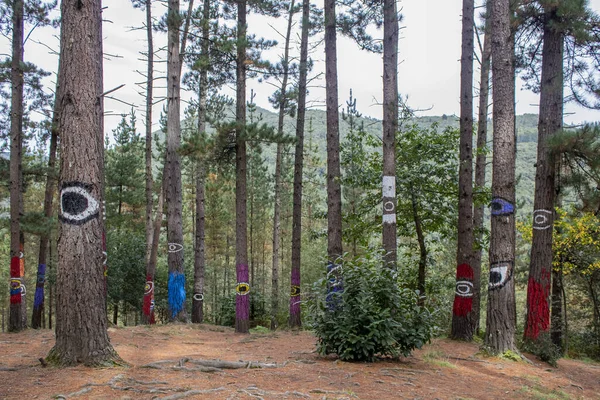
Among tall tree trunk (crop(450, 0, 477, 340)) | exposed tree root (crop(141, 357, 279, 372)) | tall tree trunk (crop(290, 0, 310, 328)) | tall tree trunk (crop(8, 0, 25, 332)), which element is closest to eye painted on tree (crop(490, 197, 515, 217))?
tall tree trunk (crop(450, 0, 477, 340))

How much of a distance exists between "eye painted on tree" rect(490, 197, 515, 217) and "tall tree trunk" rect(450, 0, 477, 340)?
240 centimetres

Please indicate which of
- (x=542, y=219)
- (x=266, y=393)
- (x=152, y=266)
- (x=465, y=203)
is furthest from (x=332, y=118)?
(x=152, y=266)

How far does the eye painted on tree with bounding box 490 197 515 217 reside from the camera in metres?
7.71

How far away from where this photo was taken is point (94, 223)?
5.37 metres

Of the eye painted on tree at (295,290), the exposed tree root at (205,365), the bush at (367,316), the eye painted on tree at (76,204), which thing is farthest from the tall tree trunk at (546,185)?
the eye painted on tree at (76,204)

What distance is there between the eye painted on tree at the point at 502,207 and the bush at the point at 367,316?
2398 mm

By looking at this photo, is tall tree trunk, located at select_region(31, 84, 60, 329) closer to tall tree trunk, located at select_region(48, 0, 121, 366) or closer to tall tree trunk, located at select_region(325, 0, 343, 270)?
tall tree trunk, located at select_region(325, 0, 343, 270)

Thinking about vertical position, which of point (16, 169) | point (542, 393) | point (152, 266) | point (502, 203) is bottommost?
point (542, 393)

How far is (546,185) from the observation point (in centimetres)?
910

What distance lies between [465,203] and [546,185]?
1.69 metres

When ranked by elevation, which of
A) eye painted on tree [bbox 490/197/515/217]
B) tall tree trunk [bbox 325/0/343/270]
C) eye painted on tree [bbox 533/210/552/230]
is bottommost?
eye painted on tree [bbox 533/210/552/230]

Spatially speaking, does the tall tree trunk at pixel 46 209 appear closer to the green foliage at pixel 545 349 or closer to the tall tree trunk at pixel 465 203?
the tall tree trunk at pixel 465 203

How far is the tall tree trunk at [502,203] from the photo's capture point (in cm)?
757

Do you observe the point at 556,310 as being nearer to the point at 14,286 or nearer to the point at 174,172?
the point at 174,172
